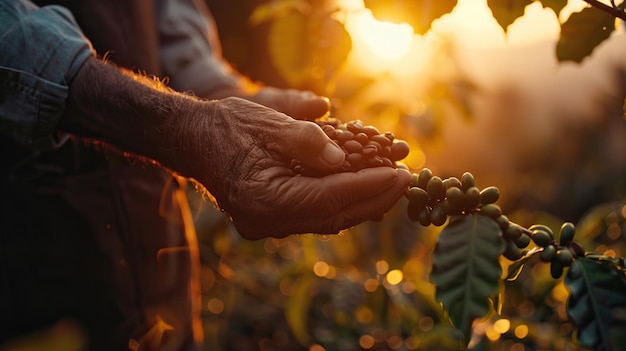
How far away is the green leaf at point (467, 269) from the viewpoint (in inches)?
29.7

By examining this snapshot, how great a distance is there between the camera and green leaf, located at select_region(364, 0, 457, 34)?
95 cm

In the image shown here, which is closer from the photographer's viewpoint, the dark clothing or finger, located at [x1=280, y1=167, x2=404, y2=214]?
finger, located at [x1=280, y1=167, x2=404, y2=214]

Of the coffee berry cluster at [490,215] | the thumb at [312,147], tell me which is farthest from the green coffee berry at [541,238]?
the thumb at [312,147]

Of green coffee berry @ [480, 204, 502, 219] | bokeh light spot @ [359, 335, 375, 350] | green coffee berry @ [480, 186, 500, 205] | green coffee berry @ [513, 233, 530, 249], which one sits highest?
green coffee berry @ [480, 186, 500, 205]

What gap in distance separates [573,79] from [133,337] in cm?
1426

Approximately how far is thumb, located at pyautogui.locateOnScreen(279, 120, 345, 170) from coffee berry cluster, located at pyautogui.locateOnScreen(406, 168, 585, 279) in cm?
13

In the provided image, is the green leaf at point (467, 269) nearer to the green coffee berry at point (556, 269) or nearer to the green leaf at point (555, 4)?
the green coffee berry at point (556, 269)

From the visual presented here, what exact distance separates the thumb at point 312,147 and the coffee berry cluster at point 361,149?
0.12ft

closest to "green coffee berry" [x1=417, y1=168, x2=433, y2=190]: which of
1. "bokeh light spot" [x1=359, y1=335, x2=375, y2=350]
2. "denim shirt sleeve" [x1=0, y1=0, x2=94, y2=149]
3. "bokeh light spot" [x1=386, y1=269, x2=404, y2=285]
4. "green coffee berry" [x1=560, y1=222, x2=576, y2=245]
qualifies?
"green coffee berry" [x1=560, y1=222, x2=576, y2=245]

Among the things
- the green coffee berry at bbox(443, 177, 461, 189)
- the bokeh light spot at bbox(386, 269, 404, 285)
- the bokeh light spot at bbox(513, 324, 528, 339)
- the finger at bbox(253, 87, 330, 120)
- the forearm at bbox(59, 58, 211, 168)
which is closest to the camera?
the green coffee berry at bbox(443, 177, 461, 189)

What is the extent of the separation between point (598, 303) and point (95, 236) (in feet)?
3.70

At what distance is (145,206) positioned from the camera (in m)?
1.56

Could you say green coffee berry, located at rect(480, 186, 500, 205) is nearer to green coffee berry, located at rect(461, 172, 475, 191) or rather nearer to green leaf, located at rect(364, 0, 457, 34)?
green coffee berry, located at rect(461, 172, 475, 191)

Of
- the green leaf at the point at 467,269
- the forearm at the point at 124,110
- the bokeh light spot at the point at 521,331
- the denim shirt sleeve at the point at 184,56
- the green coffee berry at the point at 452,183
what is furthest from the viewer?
the denim shirt sleeve at the point at 184,56
